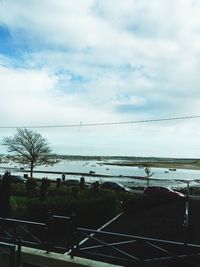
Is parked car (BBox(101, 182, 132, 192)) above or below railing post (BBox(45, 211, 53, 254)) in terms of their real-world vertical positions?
below

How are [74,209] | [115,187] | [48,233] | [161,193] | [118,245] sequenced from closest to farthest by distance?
[118,245] < [48,233] < [74,209] < [161,193] < [115,187]

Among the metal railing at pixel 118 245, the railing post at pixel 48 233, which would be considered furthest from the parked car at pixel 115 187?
the railing post at pixel 48 233

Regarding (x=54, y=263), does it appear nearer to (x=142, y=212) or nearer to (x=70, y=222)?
(x=70, y=222)

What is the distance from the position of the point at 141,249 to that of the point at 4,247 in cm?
293

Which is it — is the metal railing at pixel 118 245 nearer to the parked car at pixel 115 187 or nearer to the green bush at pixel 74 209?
the green bush at pixel 74 209

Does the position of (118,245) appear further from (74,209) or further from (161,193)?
(161,193)

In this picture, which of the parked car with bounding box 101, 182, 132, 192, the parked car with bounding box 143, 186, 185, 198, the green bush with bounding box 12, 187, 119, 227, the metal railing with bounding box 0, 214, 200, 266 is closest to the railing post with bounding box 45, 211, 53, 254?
the metal railing with bounding box 0, 214, 200, 266

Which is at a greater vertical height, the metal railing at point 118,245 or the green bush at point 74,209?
the metal railing at point 118,245

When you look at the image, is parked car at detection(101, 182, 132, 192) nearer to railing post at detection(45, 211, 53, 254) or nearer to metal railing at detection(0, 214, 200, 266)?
metal railing at detection(0, 214, 200, 266)

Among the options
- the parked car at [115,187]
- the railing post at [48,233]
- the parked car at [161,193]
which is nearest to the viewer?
the railing post at [48,233]

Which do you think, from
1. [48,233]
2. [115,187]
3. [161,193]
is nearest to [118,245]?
[48,233]

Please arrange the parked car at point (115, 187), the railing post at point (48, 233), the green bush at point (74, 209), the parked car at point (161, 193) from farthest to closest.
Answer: the parked car at point (115, 187)
the parked car at point (161, 193)
the green bush at point (74, 209)
the railing post at point (48, 233)

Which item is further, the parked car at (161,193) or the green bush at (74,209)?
the parked car at (161,193)

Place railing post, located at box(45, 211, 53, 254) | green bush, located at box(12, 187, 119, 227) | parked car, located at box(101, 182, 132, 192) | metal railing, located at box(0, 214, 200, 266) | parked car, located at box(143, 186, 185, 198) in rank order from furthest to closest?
parked car, located at box(101, 182, 132, 192), parked car, located at box(143, 186, 185, 198), green bush, located at box(12, 187, 119, 227), railing post, located at box(45, 211, 53, 254), metal railing, located at box(0, 214, 200, 266)
